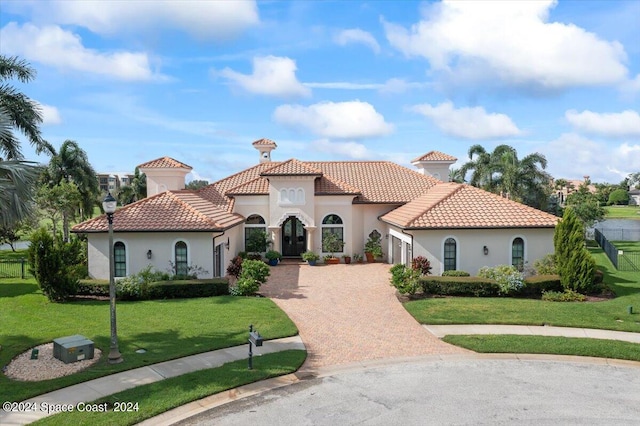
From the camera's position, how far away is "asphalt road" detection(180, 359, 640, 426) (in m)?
9.52

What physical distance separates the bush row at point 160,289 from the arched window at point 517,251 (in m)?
13.9

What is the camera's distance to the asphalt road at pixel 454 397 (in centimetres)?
952

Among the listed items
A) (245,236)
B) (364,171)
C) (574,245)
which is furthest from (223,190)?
(574,245)

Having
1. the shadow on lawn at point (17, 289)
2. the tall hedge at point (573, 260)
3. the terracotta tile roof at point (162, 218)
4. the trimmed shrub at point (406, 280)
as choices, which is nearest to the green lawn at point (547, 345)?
the trimmed shrub at point (406, 280)

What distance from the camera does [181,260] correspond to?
22.0 meters

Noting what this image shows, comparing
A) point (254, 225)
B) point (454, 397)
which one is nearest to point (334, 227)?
point (254, 225)

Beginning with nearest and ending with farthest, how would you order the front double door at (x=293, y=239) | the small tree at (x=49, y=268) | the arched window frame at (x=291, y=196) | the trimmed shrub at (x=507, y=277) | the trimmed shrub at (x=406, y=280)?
the small tree at (x=49, y=268) < the trimmed shrub at (x=406, y=280) < the trimmed shrub at (x=507, y=277) < the arched window frame at (x=291, y=196) < the front double door at (x=293, y=239)

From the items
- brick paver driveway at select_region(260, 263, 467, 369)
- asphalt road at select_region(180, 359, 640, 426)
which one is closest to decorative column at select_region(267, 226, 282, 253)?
brick paver driveway at select_region(260, 263, 467, 369)

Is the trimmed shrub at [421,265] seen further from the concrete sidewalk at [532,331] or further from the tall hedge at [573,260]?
the concrete sidewalk at [532,331]

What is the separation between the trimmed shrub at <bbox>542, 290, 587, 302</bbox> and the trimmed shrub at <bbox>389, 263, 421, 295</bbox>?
538 centimetres

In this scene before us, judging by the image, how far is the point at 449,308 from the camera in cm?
1811

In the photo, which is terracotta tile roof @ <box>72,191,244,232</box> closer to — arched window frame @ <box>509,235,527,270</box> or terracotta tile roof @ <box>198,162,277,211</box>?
terracotta tile roof @ <box>198,162,277,211</box>

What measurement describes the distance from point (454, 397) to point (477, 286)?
1025 centimetres

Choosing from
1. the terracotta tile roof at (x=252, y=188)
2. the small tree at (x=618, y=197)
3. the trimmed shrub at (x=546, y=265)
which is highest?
the small tree at (x=618, y=197)
